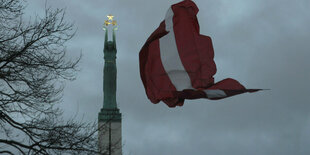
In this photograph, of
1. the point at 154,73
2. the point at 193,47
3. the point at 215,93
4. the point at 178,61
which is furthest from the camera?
the point at 193,47

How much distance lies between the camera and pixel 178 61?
1422cm

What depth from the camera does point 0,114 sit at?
1216 cm

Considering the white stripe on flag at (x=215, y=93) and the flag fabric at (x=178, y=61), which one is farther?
the flag fabric at (x=178, y=61)

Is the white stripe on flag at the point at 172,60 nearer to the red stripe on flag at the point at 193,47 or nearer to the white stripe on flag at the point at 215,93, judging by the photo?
the red stripe on flag at the point at 193,47

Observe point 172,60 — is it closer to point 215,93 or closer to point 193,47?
point 193,47

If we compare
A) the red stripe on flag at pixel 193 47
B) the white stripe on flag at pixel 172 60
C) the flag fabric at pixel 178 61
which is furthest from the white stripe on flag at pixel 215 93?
the white stripe on flag at pixel 172 60

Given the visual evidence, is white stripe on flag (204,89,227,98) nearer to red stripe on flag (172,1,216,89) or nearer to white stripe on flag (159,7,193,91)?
red stripe on flag (172,1,216,89)

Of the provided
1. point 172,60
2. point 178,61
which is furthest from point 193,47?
point 172,60

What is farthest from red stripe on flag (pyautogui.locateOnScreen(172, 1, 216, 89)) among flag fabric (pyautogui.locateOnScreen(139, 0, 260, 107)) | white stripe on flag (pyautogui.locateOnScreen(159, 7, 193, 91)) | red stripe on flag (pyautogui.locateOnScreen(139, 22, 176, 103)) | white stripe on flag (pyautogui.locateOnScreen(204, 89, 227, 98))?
white stripe on flag (pyautogui.locateOnScreen(204, 89, 227, 98))

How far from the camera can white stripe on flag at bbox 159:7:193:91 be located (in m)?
13.6

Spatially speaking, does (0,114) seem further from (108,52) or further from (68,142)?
(108,52)

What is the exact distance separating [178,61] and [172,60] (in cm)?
19

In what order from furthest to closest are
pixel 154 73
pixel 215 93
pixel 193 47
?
pixel 193 47 < pixel 154 73 < pixel 215 93

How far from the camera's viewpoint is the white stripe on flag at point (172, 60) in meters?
13.6
